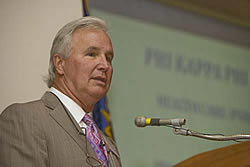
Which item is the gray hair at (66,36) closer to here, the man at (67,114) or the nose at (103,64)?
the man at (67,114)

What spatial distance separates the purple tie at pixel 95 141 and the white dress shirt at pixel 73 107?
3cm

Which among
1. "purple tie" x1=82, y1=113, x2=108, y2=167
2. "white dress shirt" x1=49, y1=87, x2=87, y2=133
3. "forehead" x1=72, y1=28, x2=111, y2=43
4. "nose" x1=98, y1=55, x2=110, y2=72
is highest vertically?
"forehead" x1=72, y1=28, x2=111, y2=43

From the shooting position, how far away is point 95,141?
2230 mm

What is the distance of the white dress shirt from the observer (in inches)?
88.7

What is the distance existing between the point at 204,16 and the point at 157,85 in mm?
943

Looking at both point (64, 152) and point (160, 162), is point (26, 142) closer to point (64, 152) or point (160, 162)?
point (64, 152)

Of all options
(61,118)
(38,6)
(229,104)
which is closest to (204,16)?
(229,104)

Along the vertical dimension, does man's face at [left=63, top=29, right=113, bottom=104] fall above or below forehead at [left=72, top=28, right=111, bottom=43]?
below

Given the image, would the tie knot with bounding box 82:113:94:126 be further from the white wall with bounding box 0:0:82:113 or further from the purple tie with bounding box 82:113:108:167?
the white wall with bounding box 0:0:82:113

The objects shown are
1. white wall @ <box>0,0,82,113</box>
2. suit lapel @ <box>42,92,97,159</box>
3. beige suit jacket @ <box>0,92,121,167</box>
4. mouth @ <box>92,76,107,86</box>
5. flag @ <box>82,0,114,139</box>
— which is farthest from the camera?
flag @ <box>82,0,114,139</box>

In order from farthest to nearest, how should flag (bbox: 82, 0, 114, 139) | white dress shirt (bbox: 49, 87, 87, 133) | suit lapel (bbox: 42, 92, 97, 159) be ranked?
flag (bbox: 82, 0, 114, 139) → white dress shirt (bbox: 49, 87, 87, 133) → suit lapel (bbox: 42, 92, 97, 159)

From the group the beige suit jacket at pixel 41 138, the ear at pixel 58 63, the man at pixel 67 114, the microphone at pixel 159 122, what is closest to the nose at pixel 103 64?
the man at pixel 67 114

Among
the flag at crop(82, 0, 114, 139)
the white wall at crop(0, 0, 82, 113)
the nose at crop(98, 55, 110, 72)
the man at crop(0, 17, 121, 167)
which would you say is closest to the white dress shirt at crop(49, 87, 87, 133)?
the man at crop(0, 17, 121, 167)

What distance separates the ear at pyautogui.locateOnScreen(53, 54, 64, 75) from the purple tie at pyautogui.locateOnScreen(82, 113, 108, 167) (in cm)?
31
